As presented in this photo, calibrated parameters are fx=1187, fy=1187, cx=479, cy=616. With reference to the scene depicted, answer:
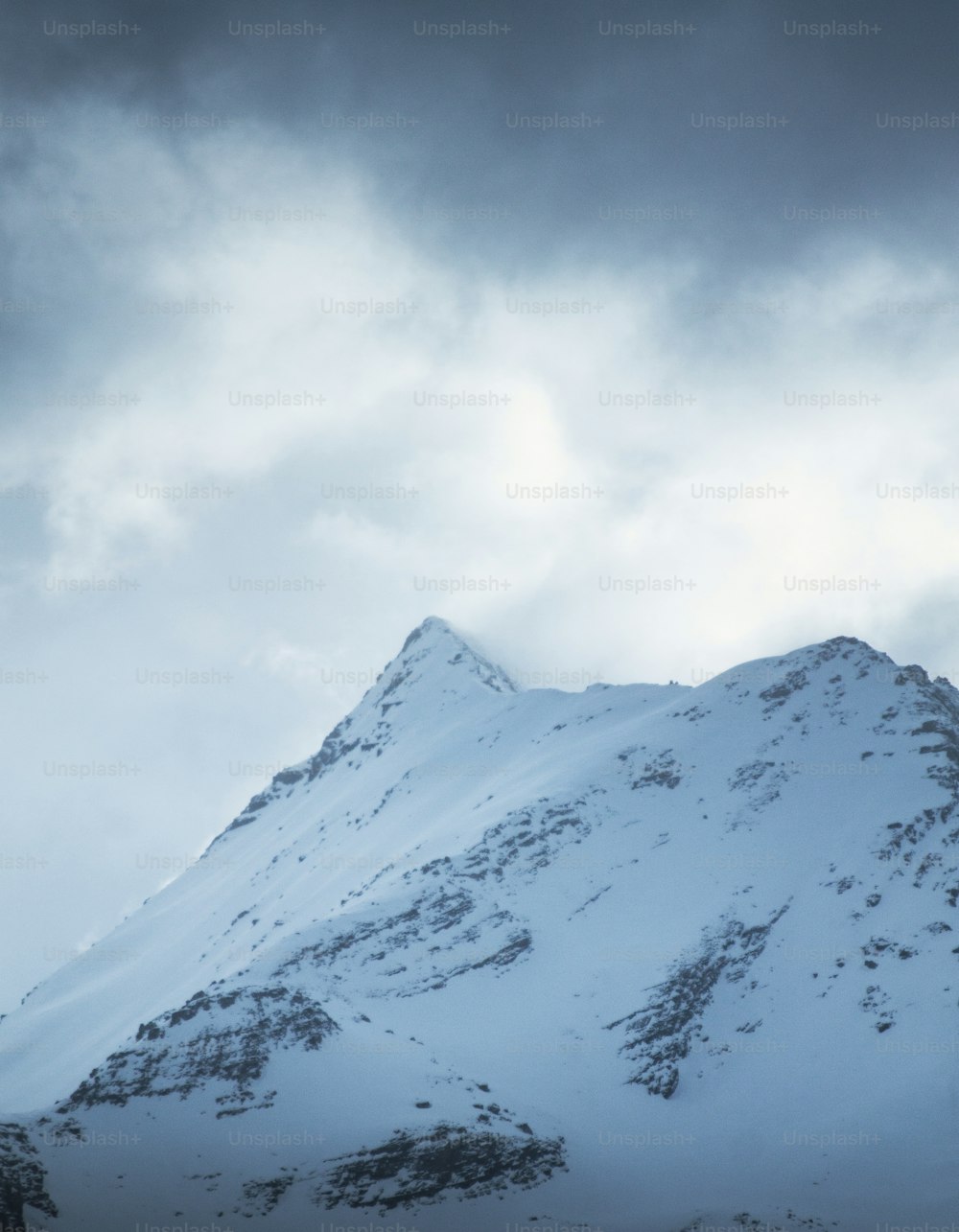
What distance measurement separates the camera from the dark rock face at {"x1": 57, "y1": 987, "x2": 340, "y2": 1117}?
8006 centimetres

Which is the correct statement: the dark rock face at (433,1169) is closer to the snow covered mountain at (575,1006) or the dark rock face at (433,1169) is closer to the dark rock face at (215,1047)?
the snow covered mountain at (575,1006)

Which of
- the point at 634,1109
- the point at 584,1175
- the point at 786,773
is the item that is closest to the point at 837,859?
the point at 786,773

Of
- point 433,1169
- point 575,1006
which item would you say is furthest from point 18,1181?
point 575,1006

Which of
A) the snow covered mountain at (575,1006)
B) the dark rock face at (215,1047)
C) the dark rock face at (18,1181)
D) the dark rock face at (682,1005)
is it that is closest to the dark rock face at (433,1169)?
the snow covered mountain at (575,1006)

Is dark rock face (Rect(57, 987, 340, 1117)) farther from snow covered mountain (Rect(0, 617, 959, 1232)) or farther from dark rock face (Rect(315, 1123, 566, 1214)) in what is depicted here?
dark rock face (Rect(315, 1123, 566, 1214))

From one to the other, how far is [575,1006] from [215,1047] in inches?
1156

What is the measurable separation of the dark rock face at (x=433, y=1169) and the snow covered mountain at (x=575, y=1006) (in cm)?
16

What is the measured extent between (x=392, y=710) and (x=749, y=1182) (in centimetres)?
11402

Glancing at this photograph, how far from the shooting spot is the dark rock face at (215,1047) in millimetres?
80062

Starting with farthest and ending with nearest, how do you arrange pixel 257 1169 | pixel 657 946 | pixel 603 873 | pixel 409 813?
pixel 409 813
pixel 603 873
pixel 657 946
pixel 257 1169

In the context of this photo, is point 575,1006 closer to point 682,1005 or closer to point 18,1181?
point 682,1005

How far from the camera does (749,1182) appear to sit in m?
76.9

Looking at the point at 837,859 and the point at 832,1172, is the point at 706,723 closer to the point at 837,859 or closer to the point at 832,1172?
the point at 837,859

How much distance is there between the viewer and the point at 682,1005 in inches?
3720
